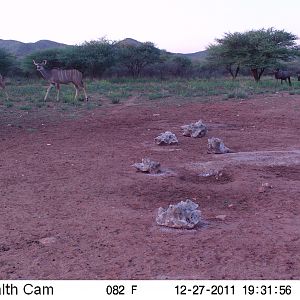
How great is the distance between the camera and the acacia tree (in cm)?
3312

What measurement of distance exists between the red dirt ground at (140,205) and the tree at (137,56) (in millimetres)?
31159

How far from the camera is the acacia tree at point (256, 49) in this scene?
1304 inches

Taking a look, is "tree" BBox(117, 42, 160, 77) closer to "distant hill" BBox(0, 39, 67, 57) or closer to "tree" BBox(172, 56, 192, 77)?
"tree" BBox(172, 56, 192, 77)

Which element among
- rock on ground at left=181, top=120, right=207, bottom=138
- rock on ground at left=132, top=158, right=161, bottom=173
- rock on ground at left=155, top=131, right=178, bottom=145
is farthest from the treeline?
rock on ground at left=132, top=158, right=161, bottom=173

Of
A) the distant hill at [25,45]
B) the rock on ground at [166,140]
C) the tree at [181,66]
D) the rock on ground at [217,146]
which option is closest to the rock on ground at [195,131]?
the rock on ground at [166,140]

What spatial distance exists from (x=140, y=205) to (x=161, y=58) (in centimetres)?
3915

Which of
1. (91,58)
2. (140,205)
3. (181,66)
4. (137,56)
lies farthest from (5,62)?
(140,205)

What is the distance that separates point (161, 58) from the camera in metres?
44.6

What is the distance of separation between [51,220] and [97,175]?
2176 millimetres

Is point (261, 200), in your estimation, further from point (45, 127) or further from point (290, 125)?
point (45, 127)

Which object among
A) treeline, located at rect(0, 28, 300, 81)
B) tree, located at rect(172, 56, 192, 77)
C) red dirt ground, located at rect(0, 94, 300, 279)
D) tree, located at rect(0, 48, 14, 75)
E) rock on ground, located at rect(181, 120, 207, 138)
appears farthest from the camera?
tree, located at rect(172, 56, 192, 77)

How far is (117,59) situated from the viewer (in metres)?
41.2

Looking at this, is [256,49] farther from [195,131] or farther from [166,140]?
[166,140]

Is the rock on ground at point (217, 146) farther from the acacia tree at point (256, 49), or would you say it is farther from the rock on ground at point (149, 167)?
the acacia tree at point (256, 49)
